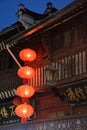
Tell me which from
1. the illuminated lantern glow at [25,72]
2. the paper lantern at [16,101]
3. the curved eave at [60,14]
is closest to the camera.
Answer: the curved eave at [60,14]

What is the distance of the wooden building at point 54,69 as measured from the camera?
1357cm

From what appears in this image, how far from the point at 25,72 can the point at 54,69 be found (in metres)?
1.55

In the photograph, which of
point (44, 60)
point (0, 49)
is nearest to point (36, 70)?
point (44, 60)

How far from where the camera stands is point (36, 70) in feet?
56.3

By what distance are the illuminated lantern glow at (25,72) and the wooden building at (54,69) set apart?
0.84m

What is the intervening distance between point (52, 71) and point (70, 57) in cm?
110

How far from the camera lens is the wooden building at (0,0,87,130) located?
44.5ft

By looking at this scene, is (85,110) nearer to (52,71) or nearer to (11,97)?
(52,71)

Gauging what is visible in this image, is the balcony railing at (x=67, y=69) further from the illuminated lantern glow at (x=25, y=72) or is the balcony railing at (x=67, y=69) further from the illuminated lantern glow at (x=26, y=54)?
the illuminated lantern glow at (x=26, y=54)

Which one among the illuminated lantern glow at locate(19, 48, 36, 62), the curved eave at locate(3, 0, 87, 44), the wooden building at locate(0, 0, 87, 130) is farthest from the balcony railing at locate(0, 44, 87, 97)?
the curved eave at locate(3, 0, 87, 44)

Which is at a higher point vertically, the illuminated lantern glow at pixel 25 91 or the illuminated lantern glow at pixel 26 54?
the illuminated lantern glow at pixel 26 54

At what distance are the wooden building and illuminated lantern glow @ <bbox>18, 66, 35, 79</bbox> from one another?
84cm

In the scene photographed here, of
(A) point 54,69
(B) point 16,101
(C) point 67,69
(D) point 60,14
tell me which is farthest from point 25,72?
(D) point 60,14

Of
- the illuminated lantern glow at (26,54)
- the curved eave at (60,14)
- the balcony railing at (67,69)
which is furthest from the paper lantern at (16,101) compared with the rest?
the curved eave at (60,14)
